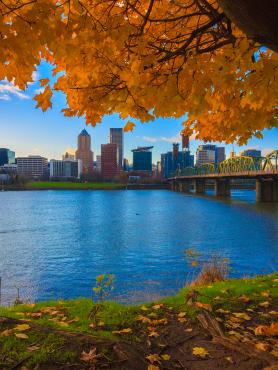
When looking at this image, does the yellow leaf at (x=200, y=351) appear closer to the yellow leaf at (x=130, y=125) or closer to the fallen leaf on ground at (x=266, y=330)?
the fallen leaf on ground at (x=266, y=330)

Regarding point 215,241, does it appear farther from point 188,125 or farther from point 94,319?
point 94,319

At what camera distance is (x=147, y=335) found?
6.07 m

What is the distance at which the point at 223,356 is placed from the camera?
5367 millimetres

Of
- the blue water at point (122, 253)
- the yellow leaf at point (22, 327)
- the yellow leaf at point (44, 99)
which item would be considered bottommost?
the blue water at point (122, 253)

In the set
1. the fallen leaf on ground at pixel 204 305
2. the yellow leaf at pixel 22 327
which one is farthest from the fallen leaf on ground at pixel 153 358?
the fallen leaf on ground at pixel 204 305

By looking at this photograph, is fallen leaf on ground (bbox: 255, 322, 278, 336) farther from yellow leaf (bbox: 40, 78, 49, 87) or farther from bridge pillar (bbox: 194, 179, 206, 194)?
bridge pillar (bbox: 194, 179, 206, 194)

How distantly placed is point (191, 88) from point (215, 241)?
36.1 m

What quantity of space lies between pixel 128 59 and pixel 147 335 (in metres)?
4.89

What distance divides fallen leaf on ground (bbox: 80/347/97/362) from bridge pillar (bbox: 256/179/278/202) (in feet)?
378

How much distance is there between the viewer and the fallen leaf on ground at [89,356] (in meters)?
4.95

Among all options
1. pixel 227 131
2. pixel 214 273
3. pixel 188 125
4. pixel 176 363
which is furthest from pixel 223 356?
pixel 214 273

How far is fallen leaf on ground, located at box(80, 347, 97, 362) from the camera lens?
16.2ft

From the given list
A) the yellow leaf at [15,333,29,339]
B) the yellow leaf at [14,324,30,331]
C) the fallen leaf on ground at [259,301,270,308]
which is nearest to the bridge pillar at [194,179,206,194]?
the fallen leaf on ground at [259,301,270,308]

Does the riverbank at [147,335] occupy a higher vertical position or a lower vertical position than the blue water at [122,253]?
higher
